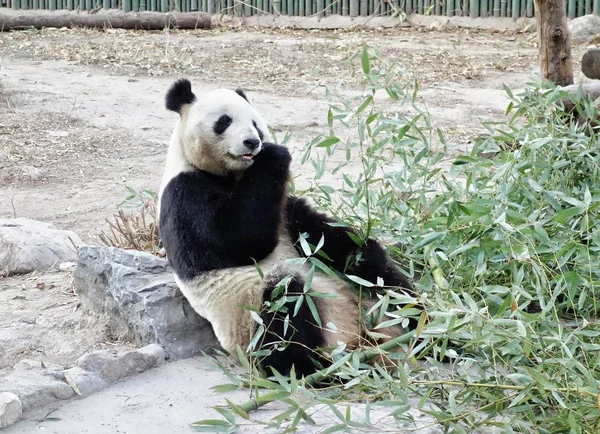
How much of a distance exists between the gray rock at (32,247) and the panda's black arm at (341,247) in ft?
6.21

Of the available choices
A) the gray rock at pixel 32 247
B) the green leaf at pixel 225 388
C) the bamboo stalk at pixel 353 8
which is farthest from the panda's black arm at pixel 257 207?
the bamboo stalk at pixel 353 8

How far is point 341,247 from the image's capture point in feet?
14.3

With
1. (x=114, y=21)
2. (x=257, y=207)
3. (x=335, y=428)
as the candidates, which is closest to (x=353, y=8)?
(x=114, y=21)

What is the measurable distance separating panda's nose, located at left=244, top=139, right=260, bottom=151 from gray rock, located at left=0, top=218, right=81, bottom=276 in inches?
81.8

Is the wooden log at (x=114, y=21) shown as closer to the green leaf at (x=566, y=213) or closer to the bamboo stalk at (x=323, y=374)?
the bamboo stalk at (x=323, y=374)

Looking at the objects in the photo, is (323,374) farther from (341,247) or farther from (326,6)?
(326,6)

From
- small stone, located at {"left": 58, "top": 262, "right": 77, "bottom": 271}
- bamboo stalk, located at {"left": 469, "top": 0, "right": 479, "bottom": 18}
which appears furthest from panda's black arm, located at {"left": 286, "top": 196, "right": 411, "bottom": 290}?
bamboo stalk, located at {"left": 469, "top": 0, "right": 479, "bottom": 18}

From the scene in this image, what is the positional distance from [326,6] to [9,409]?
1185 centimetres

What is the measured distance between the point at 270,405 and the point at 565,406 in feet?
3.64

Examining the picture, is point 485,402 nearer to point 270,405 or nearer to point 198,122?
point 270,405

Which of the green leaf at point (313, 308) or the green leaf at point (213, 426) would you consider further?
the green leaf at point (313, 308)

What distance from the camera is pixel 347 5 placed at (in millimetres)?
14430

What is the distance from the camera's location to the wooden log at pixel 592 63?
258 inches

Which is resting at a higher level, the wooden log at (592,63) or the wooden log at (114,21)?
the wooden log at (114,21)
